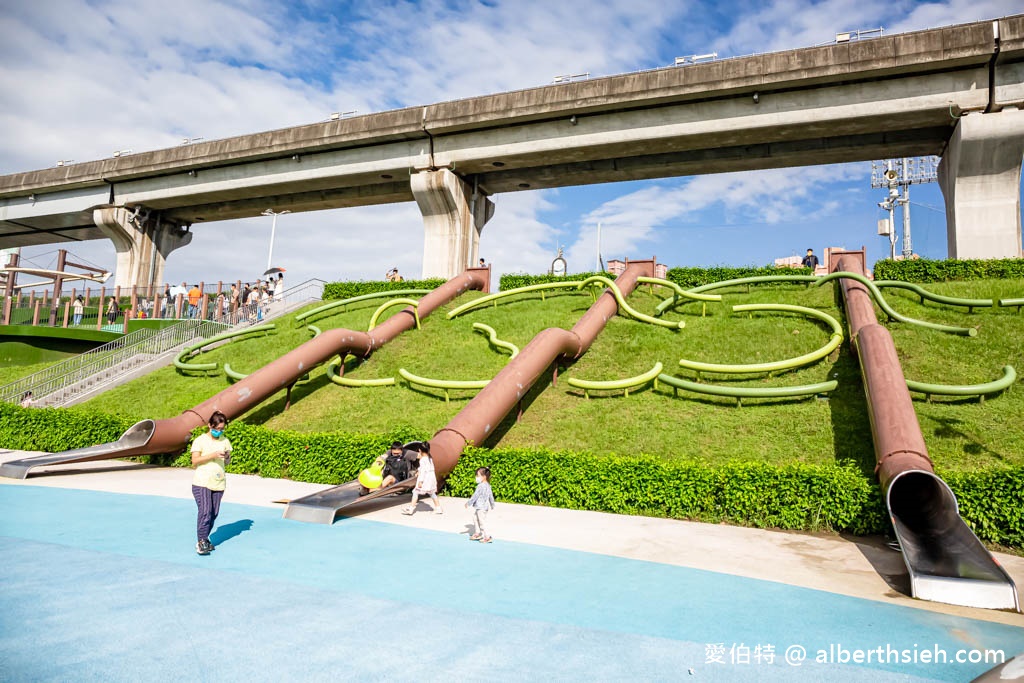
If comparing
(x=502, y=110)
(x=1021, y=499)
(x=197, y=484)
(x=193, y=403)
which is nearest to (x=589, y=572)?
(x=197, y=484)

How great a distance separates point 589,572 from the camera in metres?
7.62

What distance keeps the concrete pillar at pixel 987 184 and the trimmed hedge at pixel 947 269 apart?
2.96m

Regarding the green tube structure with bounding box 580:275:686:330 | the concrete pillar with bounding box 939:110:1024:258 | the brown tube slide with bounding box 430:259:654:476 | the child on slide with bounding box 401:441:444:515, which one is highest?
the concrete pillar with bounding box 939:110:1024:258

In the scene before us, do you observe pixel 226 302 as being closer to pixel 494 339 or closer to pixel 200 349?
pixel 200 349

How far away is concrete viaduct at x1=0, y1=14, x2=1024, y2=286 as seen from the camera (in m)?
24.1

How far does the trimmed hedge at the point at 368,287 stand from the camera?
94.4 feet

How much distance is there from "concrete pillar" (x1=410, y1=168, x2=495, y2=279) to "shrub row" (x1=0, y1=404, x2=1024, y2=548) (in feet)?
66.1

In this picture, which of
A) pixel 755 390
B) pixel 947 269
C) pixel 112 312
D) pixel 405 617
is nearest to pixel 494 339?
pixel 755 390

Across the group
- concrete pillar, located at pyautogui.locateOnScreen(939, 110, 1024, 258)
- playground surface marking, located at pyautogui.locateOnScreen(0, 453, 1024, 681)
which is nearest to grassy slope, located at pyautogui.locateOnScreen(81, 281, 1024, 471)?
playground surface marking, located at pyautogui.locateOnScreen(0, 453, 1024, 681)

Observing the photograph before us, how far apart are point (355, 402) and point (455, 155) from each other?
17.9 meters

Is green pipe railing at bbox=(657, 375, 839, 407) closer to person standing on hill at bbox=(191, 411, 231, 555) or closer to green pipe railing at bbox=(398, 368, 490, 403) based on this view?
green pipe railing at bbox=(398, 368, 490, 403)

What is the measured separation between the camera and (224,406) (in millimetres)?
15000

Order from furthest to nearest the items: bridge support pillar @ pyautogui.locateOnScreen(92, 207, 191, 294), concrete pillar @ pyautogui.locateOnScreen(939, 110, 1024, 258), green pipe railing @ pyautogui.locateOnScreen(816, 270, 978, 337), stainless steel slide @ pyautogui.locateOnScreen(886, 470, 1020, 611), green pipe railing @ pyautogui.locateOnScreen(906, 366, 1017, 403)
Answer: bridge support pillar @ pyautogui.locateOnScreen(92, 207, 191, 294), concrete pillar @ pyautogui.locateOnScreen(939, 110, 1024, 258), green pipe railing @ pyautogui.locateOnScreen(816, 270, 978, 337), green pipe railing @ pyautogui.locateOnScreen(906, 366, 1017, 403), stainless steel slide @ pyautogui.locateOnScreen(886, 470, 1020, 611)

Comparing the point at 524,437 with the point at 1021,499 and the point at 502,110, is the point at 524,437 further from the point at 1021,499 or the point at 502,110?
the point at 502,110
